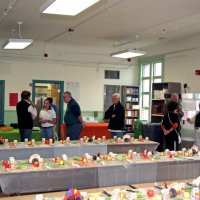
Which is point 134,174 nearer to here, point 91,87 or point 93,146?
point 93,146

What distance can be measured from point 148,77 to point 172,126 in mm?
5692

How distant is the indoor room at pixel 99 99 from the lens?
3965 millimetres

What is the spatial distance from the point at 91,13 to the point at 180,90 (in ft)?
13.2

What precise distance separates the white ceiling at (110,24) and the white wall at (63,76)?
0.62 meters

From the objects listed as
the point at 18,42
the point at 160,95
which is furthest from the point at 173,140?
the point at 18,42

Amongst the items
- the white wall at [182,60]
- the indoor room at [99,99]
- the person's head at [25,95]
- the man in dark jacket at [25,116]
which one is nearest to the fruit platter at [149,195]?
the indoor room at [99,99]

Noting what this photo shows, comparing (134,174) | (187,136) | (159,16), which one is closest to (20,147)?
(134,174)

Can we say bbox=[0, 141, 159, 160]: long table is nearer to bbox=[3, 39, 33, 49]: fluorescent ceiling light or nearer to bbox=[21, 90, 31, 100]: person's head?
bbox=[21, 90, 31, 100]: person's head

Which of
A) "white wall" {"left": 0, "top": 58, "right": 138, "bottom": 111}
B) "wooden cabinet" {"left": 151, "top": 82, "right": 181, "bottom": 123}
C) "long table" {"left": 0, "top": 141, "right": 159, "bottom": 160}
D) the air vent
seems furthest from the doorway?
"long table" {"left": 0, "top": 141, "right": 159, "bottom": 160}

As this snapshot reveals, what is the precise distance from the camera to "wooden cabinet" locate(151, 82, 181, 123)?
397 inches

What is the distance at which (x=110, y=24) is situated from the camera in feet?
27.7

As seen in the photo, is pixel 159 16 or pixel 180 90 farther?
pixel 180 90

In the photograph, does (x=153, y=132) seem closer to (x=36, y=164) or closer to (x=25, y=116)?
(x=25, y=116)

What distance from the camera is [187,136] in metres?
9.35
